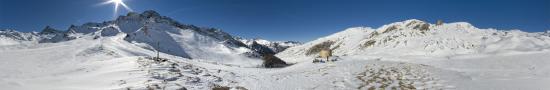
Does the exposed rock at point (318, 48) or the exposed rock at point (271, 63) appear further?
the exposed rock at point (318, 48)

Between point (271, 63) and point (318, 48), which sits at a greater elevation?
point (318, 48)

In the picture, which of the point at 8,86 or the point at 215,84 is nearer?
the point at 8,86

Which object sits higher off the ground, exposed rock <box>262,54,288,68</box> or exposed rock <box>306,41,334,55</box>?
exposed rock <box>306,41,334,55</box>

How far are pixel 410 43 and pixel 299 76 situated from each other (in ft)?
152

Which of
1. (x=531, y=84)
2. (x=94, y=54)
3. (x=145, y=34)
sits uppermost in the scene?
(x=145, y=34)

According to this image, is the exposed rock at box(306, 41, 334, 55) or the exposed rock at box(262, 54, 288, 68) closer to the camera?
the exposed rock at box(262, 54, 288, 68)

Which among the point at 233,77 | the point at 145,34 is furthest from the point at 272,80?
the point at 145,34

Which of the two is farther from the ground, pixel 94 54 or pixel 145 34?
pixel 145 34

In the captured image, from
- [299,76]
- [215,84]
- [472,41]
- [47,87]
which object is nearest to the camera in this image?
[47,87]

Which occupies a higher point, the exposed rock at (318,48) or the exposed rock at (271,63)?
the exposed rock at (318,48)

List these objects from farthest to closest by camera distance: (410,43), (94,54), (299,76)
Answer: (410,43), (94,54), (299,76)

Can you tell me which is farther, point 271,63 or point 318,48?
point 318,48

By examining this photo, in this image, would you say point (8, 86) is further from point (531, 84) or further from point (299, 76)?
point (531, 84)

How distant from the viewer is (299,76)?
27.1 metres
